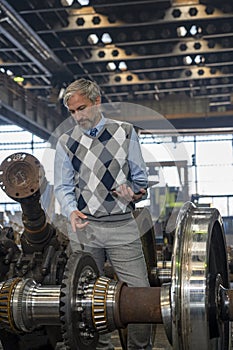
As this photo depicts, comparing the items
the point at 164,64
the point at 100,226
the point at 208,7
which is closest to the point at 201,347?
the point at 100,226

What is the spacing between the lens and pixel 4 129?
17891 mm

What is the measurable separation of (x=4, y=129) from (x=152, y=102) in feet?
19.2

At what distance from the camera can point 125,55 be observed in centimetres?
1032

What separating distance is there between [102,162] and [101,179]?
75mm

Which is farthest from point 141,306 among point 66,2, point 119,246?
point 66,2

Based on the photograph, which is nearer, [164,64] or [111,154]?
[111,154]

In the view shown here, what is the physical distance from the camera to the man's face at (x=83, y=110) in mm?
2676

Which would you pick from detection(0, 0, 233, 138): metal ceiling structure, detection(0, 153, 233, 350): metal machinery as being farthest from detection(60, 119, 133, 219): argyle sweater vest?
detection(0, 0, 233, 138): metal ceiling structure

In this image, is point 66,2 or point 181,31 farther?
point 181,31

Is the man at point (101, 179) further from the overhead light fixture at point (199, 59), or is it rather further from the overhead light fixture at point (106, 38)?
the overhead light fixture at point (199, 59)

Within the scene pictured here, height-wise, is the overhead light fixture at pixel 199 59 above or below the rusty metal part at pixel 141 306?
above

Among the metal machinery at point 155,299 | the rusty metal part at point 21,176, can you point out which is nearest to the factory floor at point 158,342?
the rusty metal part at point 21,176

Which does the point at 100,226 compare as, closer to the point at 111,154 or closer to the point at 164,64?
the point at 111,154

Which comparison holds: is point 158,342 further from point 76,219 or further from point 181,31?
point 181,31
